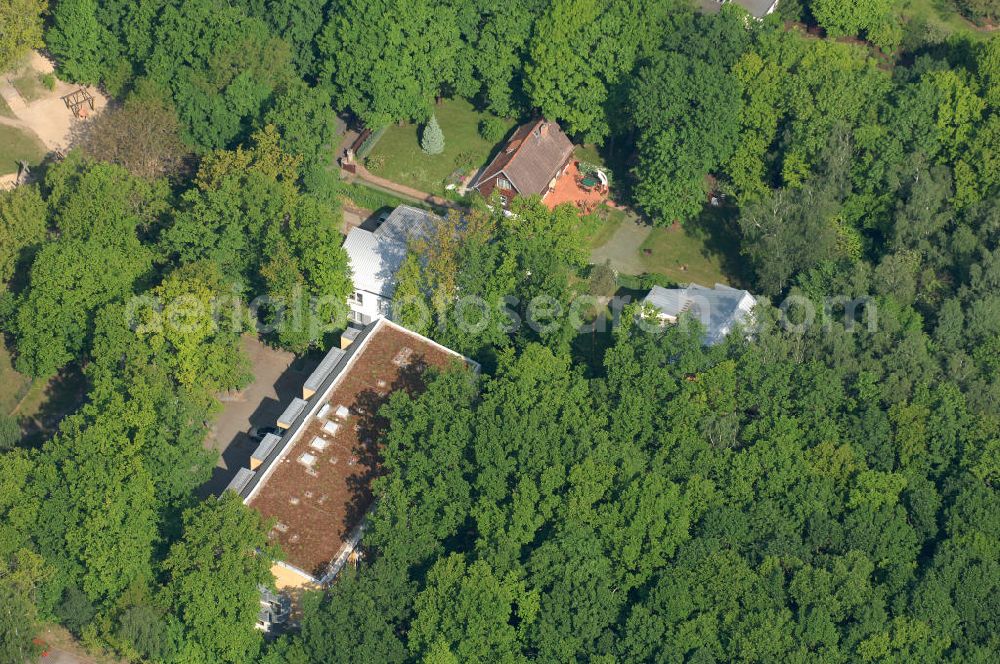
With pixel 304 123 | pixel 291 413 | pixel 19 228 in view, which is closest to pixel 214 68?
pixel 304 123

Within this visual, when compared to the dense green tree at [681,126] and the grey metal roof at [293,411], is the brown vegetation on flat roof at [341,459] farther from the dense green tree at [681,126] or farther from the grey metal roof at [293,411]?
the dense green tree at [681,126]

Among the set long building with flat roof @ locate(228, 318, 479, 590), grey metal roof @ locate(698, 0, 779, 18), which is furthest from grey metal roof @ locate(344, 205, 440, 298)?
grey metal roof @ locate(698, 0, 779, 18)

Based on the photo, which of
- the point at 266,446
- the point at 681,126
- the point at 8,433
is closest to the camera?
the point at 266,446

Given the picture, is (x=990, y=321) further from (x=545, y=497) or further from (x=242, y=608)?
(x=242, y=608)

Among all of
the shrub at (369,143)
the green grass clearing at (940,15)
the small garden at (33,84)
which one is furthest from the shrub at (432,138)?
the green grass clearing at (940,15)

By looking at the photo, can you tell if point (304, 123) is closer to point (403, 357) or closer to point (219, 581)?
point (403, 357)

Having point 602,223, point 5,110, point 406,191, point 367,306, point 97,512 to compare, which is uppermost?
point 5,110
